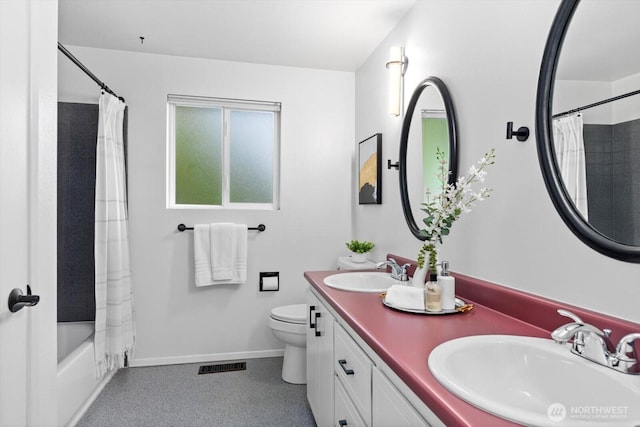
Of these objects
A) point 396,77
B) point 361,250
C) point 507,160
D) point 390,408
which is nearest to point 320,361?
point 390,408

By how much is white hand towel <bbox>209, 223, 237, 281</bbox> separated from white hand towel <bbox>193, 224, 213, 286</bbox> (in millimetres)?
30

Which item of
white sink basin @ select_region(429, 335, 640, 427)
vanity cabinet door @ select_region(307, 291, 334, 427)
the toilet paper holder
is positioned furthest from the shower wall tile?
white sink basin @ select_region(429, 335, 640, 427)

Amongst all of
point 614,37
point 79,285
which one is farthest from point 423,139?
point 79,285

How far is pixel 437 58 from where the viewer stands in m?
1.85

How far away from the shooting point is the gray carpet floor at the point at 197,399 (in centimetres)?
208

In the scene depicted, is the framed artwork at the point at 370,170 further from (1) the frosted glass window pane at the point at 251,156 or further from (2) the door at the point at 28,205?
(2) the door at the point at 28,205

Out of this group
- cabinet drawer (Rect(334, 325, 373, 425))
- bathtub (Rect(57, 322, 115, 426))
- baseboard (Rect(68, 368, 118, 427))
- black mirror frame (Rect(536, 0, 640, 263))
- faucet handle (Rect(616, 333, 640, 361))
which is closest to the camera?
faucet handle (Rect(616, 333, 640, 361))

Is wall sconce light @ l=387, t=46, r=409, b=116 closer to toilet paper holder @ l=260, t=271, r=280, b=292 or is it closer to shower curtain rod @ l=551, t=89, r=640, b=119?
shower curtain rod @ l=551, t=89, r=640, b=119

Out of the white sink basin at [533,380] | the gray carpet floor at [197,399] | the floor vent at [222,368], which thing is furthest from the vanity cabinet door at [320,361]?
the floor vent at [222,368]

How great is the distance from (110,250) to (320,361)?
5.01 feet

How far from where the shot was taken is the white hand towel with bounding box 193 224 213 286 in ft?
9.13

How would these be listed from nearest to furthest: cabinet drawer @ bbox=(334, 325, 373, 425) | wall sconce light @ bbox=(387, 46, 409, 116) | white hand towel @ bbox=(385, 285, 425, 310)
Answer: cabinet drawer @ bbox=(334, 325, 373, 425) → white hand towel @ bbox=(385, 285, 425, 310) → wall sconce light @ bbox=(387, 46, 409, 116)

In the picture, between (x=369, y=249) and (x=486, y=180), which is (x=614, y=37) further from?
(x=369, y=249)
